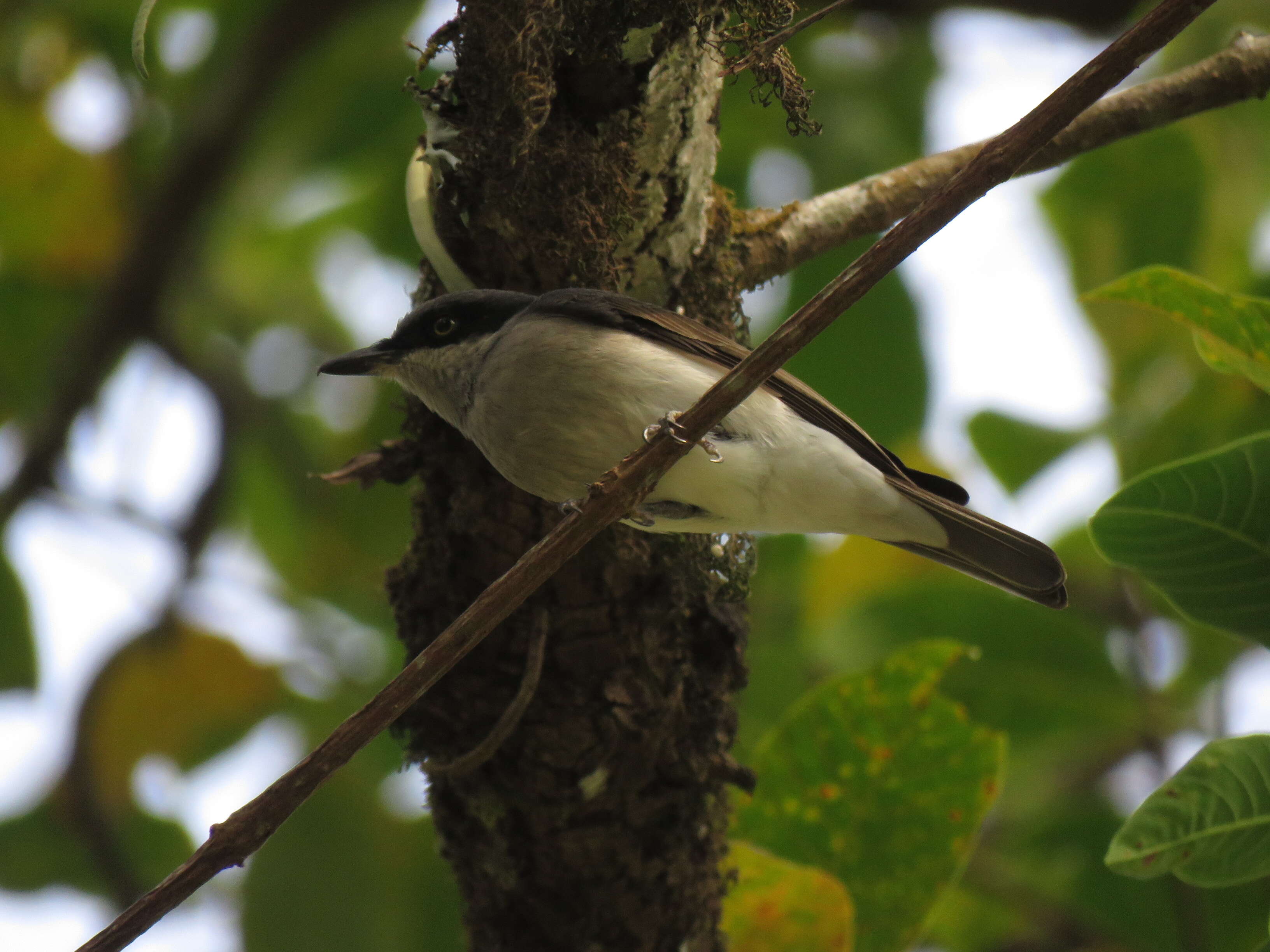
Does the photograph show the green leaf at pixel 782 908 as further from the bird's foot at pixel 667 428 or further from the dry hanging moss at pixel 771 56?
the dry hanging moss at pixel 771 56

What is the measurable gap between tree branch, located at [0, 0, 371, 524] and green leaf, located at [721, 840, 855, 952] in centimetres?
325

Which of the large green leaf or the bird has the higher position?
the large green leaf

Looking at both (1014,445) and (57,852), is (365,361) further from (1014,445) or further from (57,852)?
(57,852)

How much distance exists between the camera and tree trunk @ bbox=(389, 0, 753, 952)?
245 centimetres

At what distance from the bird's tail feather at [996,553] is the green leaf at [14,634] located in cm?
333

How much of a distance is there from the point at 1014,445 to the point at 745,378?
2.20m

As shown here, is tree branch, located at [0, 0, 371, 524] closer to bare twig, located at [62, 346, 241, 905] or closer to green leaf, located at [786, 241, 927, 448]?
bare twig, located at [62, 346, 241, 905]

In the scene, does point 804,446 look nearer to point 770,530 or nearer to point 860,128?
point 770,530

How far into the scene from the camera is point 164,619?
4.96m

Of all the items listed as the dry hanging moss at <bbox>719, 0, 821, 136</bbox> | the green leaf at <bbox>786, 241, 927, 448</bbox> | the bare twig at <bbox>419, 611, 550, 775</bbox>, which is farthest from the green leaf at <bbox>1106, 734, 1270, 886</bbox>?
the green leaf at <bbox>786, 241, 927, 448</bbox>

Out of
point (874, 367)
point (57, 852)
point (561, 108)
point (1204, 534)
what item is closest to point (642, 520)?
point (561, 108)

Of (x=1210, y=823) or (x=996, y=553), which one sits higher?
(x=996, y=553)

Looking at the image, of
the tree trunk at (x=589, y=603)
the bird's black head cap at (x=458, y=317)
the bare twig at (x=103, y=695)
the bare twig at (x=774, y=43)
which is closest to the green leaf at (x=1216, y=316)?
the bare twig at (x=774, y=43)

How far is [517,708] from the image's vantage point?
2514 mm
